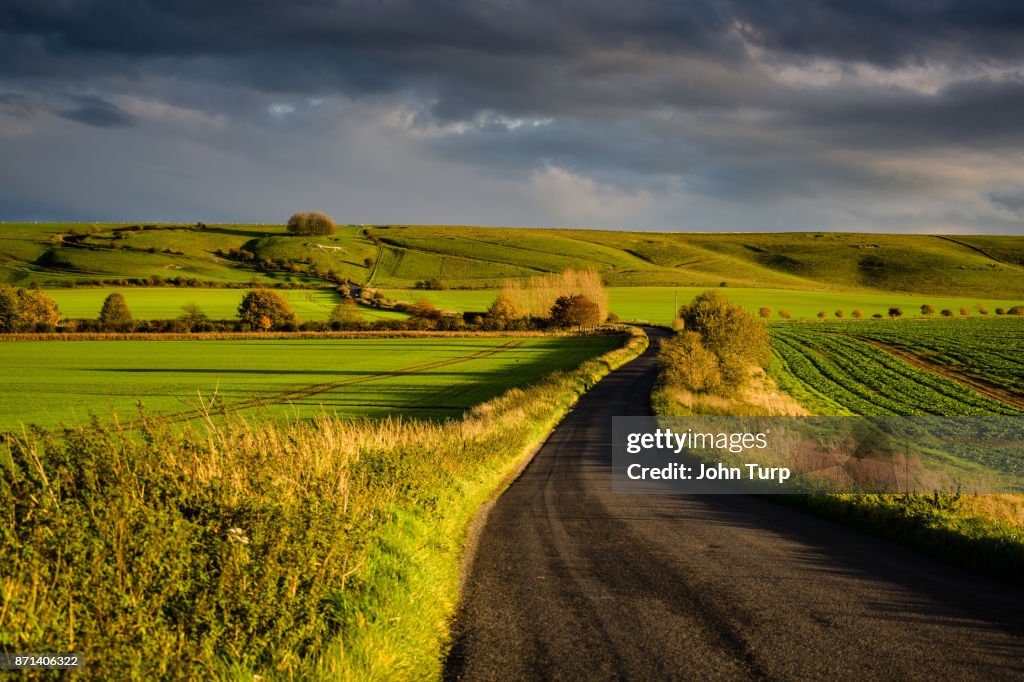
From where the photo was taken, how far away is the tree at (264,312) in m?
84.1

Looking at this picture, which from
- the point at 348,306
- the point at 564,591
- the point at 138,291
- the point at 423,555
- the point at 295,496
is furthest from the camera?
the point at 138,291

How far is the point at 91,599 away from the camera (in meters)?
5.22

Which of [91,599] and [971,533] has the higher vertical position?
[91,599]

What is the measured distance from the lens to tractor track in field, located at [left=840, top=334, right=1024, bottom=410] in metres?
40.8

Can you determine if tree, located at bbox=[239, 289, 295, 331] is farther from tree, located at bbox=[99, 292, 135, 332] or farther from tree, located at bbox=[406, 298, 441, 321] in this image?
tree, located at bbox=[406, 298, 441, 321]

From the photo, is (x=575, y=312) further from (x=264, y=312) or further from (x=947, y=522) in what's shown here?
(x=947, y=522)

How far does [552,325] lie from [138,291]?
77.0 metres

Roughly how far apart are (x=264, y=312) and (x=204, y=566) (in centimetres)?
8491

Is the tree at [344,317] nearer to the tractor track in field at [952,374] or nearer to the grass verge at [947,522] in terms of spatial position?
the tractor track in field at [952,374]

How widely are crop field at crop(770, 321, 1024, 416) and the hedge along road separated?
29.3 meters

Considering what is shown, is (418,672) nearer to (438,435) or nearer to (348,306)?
(438,435)

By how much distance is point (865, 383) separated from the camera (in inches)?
1882

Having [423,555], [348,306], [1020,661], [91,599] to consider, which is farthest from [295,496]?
[348,306]

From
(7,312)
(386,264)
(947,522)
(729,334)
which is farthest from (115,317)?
(386,264)
